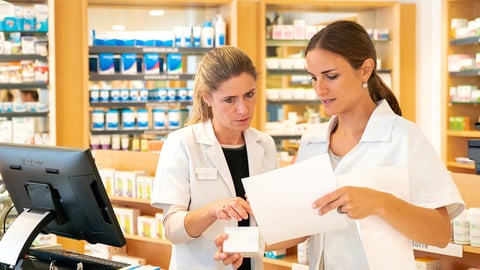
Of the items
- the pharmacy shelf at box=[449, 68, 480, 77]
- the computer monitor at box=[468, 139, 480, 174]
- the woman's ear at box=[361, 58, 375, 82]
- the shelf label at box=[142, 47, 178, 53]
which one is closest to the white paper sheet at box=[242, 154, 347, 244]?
the woman's ear at box=[361, 58, 375, 82]

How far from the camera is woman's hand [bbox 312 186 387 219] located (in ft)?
6.29

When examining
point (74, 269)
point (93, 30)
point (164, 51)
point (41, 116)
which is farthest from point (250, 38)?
point (74, 269)

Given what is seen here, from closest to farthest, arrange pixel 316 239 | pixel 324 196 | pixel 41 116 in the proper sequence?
pixel 324 196, pixel 316 239, pixel 41 116

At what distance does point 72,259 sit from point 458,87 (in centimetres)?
579

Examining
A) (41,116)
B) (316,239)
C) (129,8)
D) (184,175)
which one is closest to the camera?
(316,239)

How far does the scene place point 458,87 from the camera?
7.39m

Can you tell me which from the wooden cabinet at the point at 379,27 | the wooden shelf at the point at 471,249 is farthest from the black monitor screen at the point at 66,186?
the wooden cabinet at the point at 379,27

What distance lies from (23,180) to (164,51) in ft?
15.9

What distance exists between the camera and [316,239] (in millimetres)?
2324

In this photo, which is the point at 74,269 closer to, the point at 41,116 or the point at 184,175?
the point at 184,175

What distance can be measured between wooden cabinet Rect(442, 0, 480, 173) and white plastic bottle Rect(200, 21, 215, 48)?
2.40 m

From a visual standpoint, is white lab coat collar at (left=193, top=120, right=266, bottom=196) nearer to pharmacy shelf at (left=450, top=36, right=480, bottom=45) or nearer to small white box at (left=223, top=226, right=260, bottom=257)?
small white box at (left=223, top=226, right=260, bottom=257)

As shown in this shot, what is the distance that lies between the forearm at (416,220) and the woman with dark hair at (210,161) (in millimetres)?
761

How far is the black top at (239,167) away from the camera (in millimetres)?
2689
